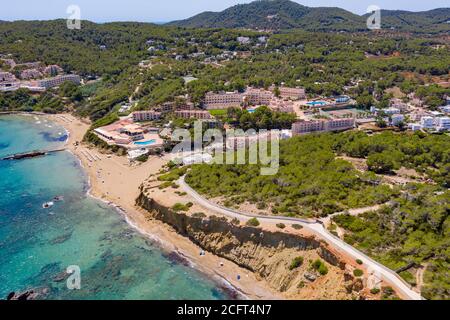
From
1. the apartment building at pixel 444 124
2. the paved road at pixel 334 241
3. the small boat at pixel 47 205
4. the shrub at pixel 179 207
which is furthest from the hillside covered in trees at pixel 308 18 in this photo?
the small boat at pixel 47 205

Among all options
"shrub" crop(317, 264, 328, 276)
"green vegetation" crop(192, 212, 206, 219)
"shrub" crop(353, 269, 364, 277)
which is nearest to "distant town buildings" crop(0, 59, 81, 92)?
"green vegetation" crop(192, 212, 206, 219)

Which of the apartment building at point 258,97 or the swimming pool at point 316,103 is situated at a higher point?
the apartment building at point 258,97

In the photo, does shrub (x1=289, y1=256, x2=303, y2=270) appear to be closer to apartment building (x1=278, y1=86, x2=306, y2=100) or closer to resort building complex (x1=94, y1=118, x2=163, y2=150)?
resort building complex (x1=94, y1=118, x2=163, y2=150)

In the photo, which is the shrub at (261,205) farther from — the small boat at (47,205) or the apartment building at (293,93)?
the apartment building at (293,93)

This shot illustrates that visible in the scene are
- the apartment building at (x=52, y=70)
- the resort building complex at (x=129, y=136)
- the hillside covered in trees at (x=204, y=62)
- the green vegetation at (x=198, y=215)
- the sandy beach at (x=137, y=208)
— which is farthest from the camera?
the apartment building at (x=52, y=70)

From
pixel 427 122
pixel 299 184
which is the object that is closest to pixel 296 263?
pixel 299 184

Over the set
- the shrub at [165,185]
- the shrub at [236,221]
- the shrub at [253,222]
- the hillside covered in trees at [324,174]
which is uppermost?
the hillside covered in trees at [324,174]

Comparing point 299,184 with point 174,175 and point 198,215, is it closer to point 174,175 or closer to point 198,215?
point 198,215
